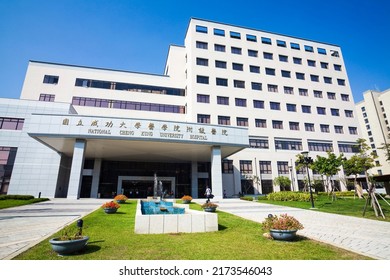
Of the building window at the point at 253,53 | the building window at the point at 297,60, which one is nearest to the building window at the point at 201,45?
the building window at the point at 253,53

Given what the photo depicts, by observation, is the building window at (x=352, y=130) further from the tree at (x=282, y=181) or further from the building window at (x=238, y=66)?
the building window at (x=238, y=66)

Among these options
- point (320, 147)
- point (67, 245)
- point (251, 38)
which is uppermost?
point (251, 38)

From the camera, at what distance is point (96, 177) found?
29172 millimetres

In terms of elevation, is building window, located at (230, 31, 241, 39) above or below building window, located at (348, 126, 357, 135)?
above

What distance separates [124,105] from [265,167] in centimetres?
2571

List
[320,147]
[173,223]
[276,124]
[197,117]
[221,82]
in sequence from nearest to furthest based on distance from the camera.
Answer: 1. [173,223]
2. [197,117]
3. [221,82]
4. [276,124]
5. [320,147]

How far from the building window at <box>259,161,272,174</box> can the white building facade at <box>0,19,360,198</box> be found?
0.17m

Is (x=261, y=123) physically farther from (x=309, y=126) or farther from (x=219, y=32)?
(x=219, y=32)

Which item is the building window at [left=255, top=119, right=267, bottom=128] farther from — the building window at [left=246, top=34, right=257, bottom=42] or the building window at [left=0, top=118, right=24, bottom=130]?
the building window at [left=0, top=118, right=24, bottom=130]

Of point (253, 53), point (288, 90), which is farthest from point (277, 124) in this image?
point (253, 53)

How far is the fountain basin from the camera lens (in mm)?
7023

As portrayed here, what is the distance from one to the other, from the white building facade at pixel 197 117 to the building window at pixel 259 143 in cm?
18

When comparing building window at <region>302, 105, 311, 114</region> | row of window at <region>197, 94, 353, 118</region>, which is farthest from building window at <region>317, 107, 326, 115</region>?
building window at <region>302, 105, 311, 114</region>

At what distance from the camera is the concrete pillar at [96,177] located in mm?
28422
